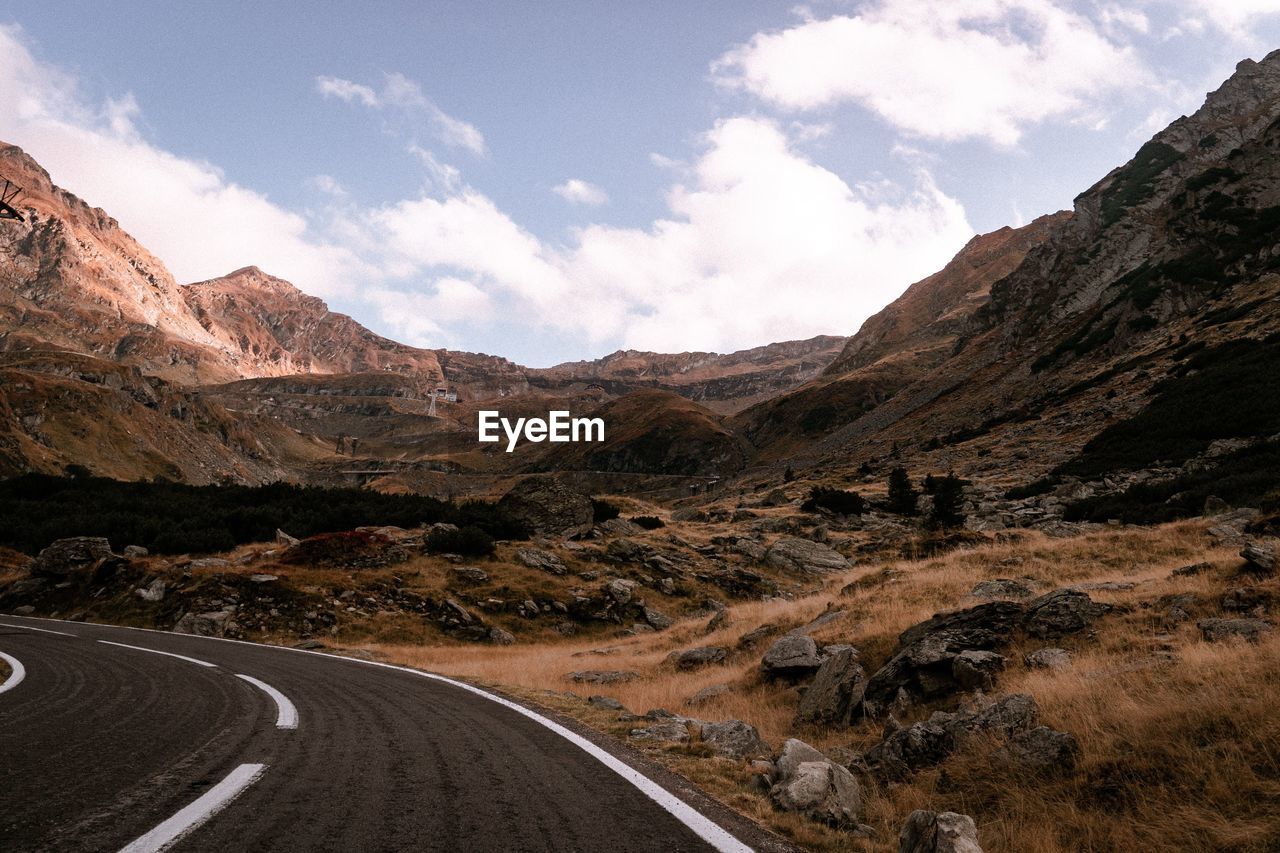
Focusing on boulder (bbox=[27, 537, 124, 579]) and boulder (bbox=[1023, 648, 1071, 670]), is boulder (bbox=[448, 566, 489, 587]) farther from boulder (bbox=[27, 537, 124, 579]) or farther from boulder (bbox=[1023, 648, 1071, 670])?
boulder (bbox=[1023, 648, 1071, 670])

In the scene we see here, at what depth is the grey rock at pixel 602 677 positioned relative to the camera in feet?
52.4

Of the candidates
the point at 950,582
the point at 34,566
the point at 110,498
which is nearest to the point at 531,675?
the point at 950,582

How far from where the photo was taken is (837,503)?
157 ft

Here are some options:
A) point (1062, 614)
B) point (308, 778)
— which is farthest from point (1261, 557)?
point (308, 778)

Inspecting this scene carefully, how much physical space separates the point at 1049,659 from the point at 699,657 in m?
9.57

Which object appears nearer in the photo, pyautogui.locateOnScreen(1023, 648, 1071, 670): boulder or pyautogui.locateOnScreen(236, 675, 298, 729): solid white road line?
pyautogui.locateOnScreen(236, 675, 298, 729): solid white road line

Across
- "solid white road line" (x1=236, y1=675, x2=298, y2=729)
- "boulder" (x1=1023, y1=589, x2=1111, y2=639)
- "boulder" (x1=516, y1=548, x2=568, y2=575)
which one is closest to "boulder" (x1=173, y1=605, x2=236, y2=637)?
"boulder" (x1=516, y1=548, x2=568, y2=575)

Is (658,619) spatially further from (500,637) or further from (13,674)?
(13,674)

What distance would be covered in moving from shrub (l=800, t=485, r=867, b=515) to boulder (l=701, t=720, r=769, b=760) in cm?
4030

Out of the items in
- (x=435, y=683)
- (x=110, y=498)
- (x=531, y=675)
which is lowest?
(x=531, y=675)

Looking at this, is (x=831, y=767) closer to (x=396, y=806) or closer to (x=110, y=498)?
(x=396, y=806)

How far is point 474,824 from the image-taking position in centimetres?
470

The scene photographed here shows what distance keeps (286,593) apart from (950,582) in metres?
22.8

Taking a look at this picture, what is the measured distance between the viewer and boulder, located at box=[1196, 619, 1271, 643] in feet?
24.1
